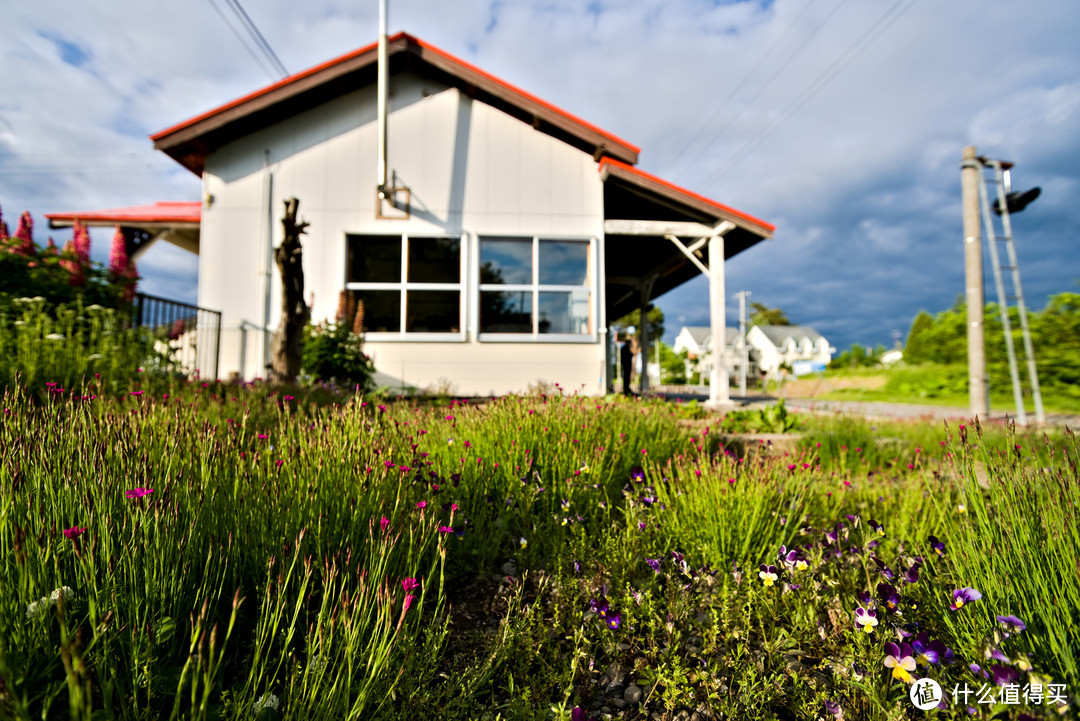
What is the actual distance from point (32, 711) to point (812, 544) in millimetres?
2676

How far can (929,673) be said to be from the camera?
4.29 ft

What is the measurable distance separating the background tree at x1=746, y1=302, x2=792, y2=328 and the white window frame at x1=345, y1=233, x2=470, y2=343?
67631mm

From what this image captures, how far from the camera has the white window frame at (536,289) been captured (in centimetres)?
863

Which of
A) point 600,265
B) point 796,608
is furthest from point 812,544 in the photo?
point 600,265

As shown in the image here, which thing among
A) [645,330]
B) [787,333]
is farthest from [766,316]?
[645,330]

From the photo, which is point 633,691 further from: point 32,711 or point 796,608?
point 32,711

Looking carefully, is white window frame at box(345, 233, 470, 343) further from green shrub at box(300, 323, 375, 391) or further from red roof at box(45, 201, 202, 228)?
red roof at box(45, 201, 202, 228)

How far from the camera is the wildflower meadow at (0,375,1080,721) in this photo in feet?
3.41

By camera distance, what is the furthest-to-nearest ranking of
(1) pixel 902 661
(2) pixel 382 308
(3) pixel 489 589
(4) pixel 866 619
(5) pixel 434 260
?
(5) pixel 434 260
(2) pixel 382 308
(3) pixel 489 589
(4) pixel 866 619
(1) pixel 902 661

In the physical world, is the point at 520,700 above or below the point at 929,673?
below

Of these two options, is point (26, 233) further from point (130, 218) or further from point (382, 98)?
point (382, 98)

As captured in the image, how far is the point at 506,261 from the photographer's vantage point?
881 cm

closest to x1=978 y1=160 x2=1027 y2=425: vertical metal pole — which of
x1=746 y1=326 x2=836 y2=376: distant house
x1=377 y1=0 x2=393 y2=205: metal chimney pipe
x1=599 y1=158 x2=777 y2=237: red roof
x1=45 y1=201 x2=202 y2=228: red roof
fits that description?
x1=599 y1=158 x2=777 y2=237: red roof

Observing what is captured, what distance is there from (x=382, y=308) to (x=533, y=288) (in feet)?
8.40
